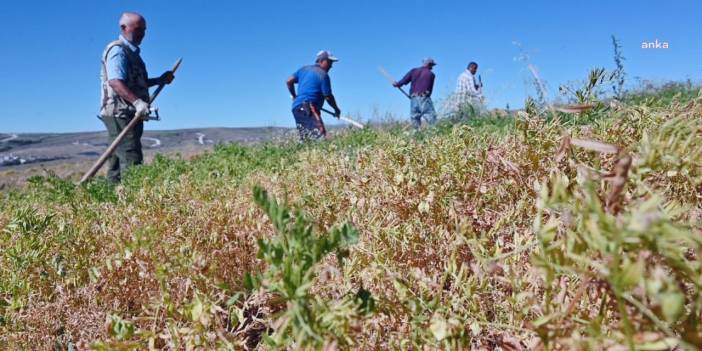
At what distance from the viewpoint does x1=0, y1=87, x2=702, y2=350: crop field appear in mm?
823

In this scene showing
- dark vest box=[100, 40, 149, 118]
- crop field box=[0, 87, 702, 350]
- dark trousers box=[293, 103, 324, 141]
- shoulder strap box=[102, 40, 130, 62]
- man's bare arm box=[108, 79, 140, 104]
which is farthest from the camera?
dark trousers box=[293, 103, 324, 141]

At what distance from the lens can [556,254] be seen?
0.85 m

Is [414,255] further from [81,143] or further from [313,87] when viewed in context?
[81,143]

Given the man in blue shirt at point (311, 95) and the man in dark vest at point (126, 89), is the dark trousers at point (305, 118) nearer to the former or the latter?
the man in blue shirt at point (311, 95)

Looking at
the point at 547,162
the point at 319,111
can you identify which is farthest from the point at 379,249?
the point at 319,111

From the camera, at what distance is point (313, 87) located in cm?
906

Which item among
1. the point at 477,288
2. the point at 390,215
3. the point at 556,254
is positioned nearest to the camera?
the point at 556,254

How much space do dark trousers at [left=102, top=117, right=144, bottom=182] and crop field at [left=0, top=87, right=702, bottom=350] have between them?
12.7 ft

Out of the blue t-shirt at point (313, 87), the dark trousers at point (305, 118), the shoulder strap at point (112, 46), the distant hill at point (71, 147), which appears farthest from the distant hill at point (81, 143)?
the shoulder strap at point (112, 46)

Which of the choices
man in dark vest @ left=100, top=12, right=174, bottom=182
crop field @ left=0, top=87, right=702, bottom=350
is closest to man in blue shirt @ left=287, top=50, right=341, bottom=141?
man in dark vest @ left=100, top=12, right=174, bottom=182

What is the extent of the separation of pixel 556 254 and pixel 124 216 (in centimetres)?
208

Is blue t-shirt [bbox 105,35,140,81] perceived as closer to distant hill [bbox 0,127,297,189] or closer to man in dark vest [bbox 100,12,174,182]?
man in dark vest [bbox 100,12,174,182]

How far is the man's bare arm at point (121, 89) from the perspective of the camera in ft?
19.6

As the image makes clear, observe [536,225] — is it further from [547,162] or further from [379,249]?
[547,162]
